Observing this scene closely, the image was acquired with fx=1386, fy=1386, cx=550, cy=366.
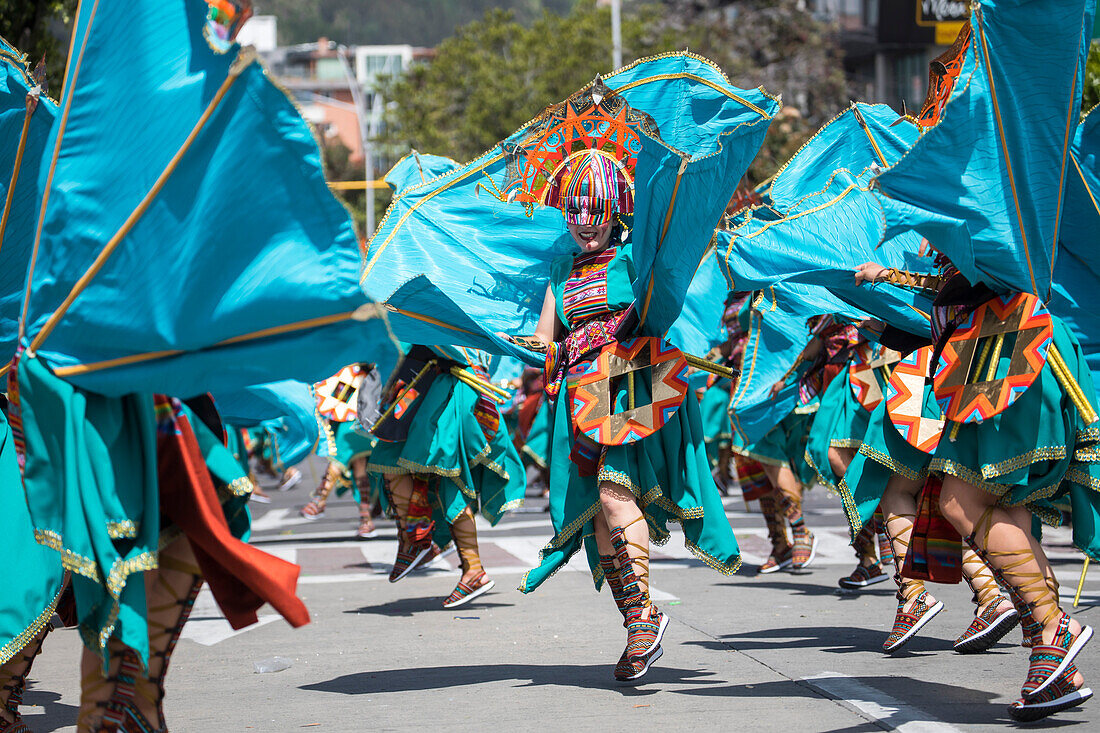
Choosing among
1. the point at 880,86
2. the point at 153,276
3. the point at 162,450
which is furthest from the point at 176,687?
the point at 880,86

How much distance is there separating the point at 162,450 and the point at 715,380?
8754 millimetres

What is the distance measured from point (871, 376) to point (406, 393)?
9.57ft

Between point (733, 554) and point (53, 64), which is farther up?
point (53, 64)

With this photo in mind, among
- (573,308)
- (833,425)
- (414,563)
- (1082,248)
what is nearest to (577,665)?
(573,308)

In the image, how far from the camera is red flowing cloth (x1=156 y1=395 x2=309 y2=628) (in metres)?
3.83

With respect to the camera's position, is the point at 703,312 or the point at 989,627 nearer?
the point at 989,627

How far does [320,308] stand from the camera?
142 inches

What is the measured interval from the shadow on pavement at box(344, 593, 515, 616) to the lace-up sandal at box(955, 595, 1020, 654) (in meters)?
2.90

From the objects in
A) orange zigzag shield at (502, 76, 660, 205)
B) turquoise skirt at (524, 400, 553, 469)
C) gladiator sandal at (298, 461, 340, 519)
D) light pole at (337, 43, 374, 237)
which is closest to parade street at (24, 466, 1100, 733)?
orange zigzag shield at (502, 76, 660, 205)

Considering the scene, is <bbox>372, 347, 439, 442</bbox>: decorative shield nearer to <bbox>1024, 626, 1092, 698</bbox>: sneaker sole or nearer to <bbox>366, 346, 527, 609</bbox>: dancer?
<bbox>366, 346, 527, 609</bbox>: dancer

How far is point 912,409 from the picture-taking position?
545 centimetres

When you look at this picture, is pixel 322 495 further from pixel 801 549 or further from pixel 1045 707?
pixel 1045 707

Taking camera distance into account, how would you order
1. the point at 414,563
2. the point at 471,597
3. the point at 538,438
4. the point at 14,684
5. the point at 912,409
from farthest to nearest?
1. the point at 538,438
2. the point at 414,563
3. the point at 471,597
4. the point at 912,409
5. the point at 14,684

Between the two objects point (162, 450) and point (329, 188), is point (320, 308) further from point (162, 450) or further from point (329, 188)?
point (162, 450)
